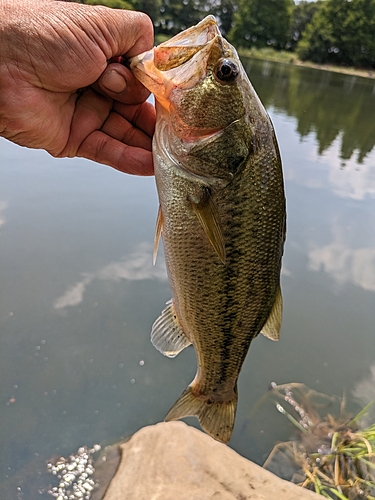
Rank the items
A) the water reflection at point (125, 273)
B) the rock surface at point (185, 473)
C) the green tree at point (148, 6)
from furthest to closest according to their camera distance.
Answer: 1. the green tree at point (148, 6)
2. the water reflection at point (125, 273)
3. the rock surface at point (185, 473)

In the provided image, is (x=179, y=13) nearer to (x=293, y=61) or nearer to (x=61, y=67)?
(x=293, y=61)

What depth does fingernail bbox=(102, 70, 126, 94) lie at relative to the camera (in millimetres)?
1775

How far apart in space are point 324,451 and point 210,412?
6.28 ft

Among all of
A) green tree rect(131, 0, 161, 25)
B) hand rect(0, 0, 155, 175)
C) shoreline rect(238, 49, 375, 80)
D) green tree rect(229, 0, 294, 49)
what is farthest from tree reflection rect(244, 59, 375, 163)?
green tree rect(229, 0, 294, 49)

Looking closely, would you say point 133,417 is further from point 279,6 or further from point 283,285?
point 279,6

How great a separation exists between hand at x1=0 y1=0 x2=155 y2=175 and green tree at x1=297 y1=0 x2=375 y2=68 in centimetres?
5368

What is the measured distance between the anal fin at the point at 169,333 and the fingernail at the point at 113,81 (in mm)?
1022

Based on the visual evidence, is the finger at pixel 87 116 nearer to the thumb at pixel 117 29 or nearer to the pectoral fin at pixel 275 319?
the thumb at pixel 117 29

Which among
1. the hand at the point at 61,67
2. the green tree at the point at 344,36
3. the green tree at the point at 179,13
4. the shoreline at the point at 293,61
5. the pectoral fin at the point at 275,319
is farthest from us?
the green tree at the point at 179,13

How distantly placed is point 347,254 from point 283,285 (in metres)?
1.44

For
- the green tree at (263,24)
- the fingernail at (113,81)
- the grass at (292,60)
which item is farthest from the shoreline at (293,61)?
the fingernail at (113,81)

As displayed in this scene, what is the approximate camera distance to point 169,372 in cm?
387

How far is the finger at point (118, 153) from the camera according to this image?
216 centimetres

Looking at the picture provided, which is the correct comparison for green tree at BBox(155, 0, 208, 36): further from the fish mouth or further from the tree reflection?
the fish mouth
